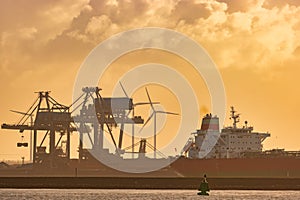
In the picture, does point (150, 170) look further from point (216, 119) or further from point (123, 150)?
point (216, 119)

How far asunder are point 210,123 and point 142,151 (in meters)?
24.2

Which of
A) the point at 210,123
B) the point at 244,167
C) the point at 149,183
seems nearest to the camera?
the point at 149,183

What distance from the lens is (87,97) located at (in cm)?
16275

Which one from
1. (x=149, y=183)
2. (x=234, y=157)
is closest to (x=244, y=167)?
(x=234, y=157)

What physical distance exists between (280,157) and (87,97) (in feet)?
129

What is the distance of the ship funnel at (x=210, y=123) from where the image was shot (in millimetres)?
147750

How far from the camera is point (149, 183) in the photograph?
5022 inches

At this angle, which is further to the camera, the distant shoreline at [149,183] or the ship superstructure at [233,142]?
the ship superstructure at [233,142]

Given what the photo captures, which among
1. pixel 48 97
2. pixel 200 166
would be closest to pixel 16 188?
pixel 200 166

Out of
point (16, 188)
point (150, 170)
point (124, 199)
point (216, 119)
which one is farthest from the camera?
point (150, 170)

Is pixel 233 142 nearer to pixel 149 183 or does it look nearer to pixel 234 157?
pixel 234 157

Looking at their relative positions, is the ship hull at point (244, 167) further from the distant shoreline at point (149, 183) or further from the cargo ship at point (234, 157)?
the distant shoreline at point (149, 183)

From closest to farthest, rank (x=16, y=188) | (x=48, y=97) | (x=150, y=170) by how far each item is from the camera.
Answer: (x=16, y=188), (x=150, y=170), (x=48, y=97)

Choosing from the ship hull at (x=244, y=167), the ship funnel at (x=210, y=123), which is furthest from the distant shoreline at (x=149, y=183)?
the ship funnel at (x=210, y=123)
